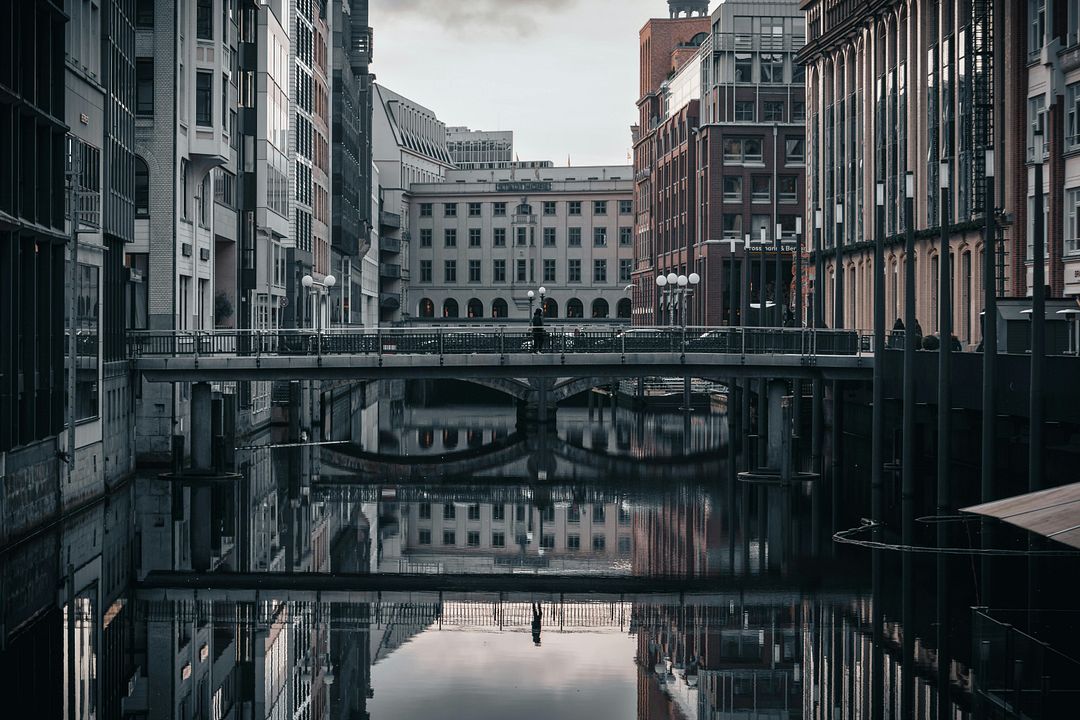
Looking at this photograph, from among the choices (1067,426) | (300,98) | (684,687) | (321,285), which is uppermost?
(300,98)

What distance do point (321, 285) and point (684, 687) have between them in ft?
274

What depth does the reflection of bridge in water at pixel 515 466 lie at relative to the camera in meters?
60.2

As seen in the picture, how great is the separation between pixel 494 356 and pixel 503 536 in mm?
11678

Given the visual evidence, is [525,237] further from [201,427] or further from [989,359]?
[989,359]

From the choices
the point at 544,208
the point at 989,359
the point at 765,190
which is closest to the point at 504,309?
the point at 544,208

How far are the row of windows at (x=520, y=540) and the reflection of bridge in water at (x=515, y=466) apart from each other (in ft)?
38.2

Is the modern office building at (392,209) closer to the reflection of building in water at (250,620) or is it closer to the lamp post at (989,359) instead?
the reflection of building in water at (250,620)

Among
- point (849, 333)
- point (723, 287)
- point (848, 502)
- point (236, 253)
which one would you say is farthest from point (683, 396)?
point (848, 502)

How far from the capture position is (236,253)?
76000mm

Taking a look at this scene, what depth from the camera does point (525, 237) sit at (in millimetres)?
188000

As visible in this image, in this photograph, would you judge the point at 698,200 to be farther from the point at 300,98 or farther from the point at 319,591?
the point at 319,591

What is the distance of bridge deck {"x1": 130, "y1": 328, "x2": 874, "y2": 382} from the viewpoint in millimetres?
54969

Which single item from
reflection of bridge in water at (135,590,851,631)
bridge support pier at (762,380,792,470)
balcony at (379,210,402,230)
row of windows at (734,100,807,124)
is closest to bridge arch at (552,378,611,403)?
bridge support pier at (762,380,792,470)

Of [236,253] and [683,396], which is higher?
[236,253]
